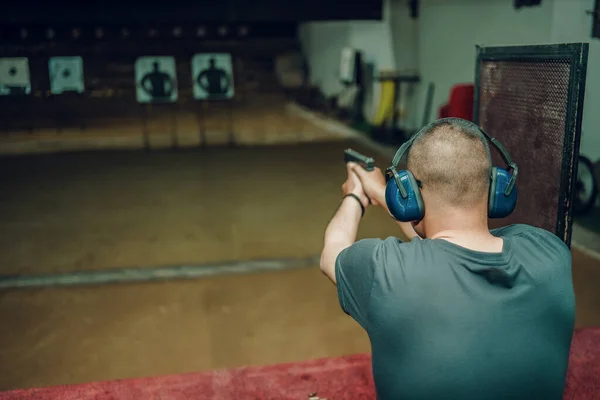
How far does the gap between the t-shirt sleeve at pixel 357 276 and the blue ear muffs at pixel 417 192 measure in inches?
3.6

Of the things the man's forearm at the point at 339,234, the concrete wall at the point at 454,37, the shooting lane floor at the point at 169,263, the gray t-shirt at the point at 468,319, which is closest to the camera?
the gray t-shirt at the point at 468,319

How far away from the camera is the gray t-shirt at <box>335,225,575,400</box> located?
3.51 feet

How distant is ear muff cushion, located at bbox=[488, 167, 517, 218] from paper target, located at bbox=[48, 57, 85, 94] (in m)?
8.11

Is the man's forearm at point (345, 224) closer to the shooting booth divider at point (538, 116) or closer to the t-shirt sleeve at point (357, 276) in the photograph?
the t-shirt sleeve at point (357, 276)

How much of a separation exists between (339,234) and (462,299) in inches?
16.3

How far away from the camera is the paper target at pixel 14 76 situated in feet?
26.1

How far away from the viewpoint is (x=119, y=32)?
9.76m

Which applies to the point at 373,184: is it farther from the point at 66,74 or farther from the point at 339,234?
the point at 66,74

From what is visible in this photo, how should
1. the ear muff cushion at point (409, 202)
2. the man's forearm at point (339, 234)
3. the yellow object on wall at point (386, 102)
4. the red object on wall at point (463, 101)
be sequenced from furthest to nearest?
the yellow object on wall at point (386, 102)
the red object on wall at point (463, 101)
the man's forearm at point (339, 234)
the ear muff cushion at point (409, 202)

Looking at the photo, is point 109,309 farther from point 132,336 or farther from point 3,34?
point 3,34

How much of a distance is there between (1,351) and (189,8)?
131 inches

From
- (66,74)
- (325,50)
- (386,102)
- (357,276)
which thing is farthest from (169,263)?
(325,50)

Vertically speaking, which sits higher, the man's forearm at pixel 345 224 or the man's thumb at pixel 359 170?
the man's thumb at pixel 359 170

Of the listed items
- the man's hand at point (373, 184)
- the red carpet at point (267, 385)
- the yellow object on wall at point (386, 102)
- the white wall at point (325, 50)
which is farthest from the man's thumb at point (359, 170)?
the white wall at point (325, 50)
